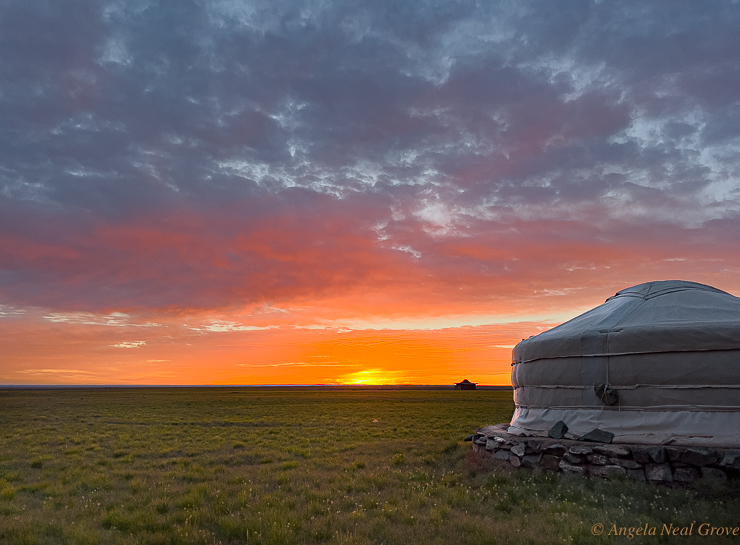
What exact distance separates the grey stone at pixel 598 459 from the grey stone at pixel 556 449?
447mm

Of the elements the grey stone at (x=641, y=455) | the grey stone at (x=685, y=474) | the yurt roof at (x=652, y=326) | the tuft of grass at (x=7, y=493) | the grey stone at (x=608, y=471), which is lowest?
the tuft of grass at (x=7, y=493)

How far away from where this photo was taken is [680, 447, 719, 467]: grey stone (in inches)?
274

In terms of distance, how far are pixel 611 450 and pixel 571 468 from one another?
78 cm

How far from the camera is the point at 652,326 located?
8391 millimetres

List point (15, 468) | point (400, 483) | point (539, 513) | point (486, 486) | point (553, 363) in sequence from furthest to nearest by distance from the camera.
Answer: point (15, 468)
point (553, 363)
point (400, 483)
point (486, 486)
point (539, 513)

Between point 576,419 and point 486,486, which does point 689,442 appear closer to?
point 576,419

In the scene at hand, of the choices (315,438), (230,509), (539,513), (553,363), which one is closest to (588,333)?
(553,363)

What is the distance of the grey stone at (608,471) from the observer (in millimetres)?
7539

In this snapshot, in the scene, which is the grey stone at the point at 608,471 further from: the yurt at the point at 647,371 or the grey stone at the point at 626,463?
the yurt at the point at 647,371

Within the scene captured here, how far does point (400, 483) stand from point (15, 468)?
10.2m

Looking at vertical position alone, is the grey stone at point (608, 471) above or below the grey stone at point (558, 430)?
below

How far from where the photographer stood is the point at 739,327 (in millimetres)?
7609

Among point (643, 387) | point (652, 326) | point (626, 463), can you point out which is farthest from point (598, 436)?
point (652, 326)

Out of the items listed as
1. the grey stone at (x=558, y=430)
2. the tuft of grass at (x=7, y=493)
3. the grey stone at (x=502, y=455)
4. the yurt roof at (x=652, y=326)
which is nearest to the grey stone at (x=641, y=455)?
the grey stone at (x=558, y=430)
